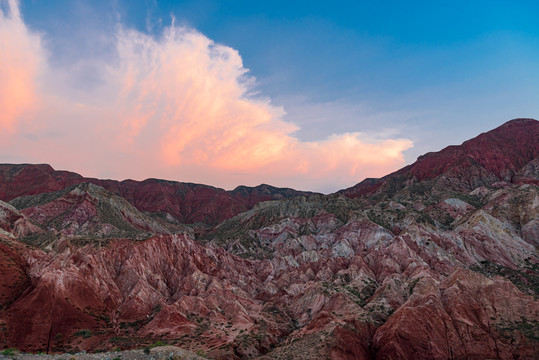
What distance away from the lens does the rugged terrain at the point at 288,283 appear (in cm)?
4047

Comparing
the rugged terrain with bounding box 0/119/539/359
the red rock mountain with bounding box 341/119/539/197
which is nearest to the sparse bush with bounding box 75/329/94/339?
the rugged terrain with bounding box 0/119/539/359

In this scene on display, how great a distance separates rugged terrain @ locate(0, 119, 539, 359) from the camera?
133 feet

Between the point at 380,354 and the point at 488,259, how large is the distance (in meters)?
58.3

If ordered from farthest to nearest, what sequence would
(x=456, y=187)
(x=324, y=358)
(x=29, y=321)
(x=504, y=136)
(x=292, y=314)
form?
(x=504, y=136) < (x=456, y=187) < (x=292, y=314) < (x=29, y=321) < (x=324, y=358)

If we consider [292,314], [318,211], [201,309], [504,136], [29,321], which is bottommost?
[292,314]

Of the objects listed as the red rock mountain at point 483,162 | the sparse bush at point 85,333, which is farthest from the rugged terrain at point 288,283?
the red rock mountain at point 483,162

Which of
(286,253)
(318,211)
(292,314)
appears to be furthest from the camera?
(318,211)

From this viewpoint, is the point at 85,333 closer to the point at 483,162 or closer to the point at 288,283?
the point at 288,283

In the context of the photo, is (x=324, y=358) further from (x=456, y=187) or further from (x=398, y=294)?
(x=456, y=187)

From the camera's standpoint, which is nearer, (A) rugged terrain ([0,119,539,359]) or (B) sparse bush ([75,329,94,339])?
(A) rugged terrain ([0,119,539,359])

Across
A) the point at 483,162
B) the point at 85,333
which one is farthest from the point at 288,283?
the point at 483,162

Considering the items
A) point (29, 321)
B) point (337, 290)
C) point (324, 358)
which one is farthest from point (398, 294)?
point (29, 321)

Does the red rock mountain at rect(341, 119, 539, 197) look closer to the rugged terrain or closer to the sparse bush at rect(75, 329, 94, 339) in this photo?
the rugged terrain

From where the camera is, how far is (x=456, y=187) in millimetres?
147500
